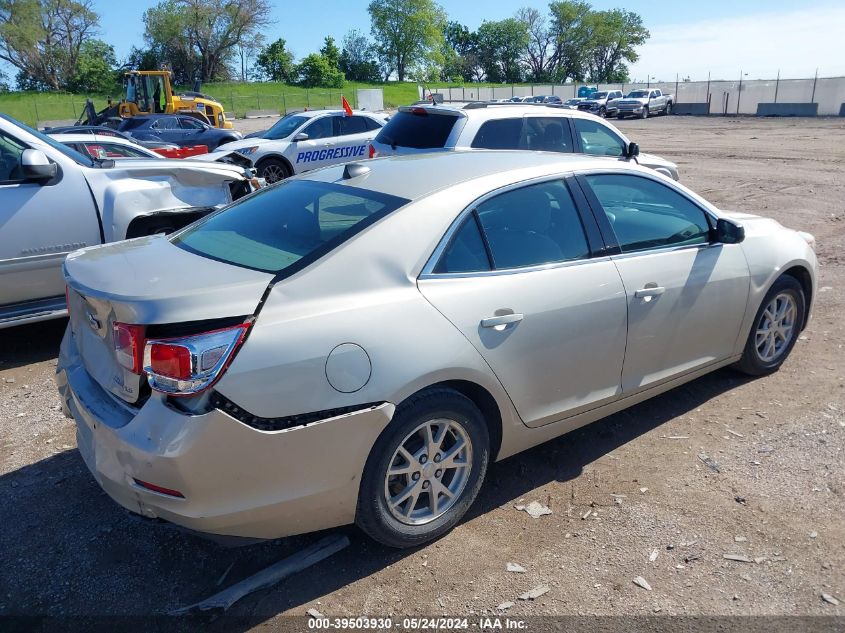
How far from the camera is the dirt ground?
Answer: 114 inches

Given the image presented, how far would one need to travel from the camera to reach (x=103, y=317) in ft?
9.34

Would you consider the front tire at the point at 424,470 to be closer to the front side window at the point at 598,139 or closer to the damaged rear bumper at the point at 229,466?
the damaged rear bumper at the point at 229,466

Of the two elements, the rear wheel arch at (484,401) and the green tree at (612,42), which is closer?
the rear wheel arch at (484,401)

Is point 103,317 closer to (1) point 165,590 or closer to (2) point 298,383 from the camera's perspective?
(2) point 298,383

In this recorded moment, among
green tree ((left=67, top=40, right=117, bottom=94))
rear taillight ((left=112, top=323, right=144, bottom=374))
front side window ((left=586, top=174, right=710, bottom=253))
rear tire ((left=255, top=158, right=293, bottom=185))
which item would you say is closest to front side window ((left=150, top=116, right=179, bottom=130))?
rear tire ((left=255, top=158, right=293, bottom=185))

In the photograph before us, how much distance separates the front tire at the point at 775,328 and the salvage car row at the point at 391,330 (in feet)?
0.10

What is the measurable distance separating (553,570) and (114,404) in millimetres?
1971

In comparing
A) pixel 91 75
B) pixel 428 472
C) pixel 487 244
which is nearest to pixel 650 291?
pixel 487 244

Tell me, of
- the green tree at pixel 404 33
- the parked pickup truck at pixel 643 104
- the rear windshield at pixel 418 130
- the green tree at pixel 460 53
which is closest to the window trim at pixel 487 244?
the rear windshield at pixel 418 130

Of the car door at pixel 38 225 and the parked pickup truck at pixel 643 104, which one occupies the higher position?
the parked pickup truck at pixel 643 104

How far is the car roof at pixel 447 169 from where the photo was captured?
3467 mm

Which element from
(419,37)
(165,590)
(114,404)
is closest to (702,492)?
(165,590)

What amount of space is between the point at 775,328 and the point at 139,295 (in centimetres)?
416

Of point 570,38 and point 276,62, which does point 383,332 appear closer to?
point 276,62
